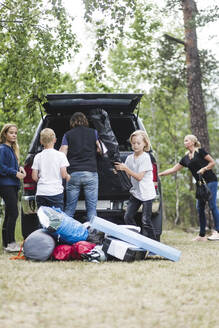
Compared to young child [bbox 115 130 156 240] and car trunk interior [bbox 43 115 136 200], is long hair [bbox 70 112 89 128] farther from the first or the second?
young child [bbox 115 130 156 240]

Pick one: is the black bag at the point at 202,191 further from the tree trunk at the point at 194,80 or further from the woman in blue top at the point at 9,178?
the woman in blue top at the point at 9,178

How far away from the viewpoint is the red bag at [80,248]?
5.29 meters

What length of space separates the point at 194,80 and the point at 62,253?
7.42m

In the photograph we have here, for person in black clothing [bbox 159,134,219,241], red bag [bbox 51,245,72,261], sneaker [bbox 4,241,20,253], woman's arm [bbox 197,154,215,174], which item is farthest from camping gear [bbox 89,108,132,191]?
woman's arm [bbox 197,154,215,174]

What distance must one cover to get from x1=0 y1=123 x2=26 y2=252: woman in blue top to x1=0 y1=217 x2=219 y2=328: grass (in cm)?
136

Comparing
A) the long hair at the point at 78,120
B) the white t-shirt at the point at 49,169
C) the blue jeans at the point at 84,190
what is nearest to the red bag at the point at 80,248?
the blue jeans at the point at 84,190

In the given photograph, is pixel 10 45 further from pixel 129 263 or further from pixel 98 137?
pixel 129 263

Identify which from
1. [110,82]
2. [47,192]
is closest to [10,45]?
[47,192]

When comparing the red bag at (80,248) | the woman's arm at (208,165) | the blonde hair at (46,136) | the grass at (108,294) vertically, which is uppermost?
the blonde hair at (46,136)

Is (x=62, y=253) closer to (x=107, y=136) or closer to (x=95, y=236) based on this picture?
(x=95, y=236)

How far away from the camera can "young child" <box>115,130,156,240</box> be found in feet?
19.1

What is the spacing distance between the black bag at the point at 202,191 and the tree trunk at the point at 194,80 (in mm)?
3097

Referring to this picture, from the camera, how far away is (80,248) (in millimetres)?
5301

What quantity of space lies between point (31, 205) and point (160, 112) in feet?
69.5
